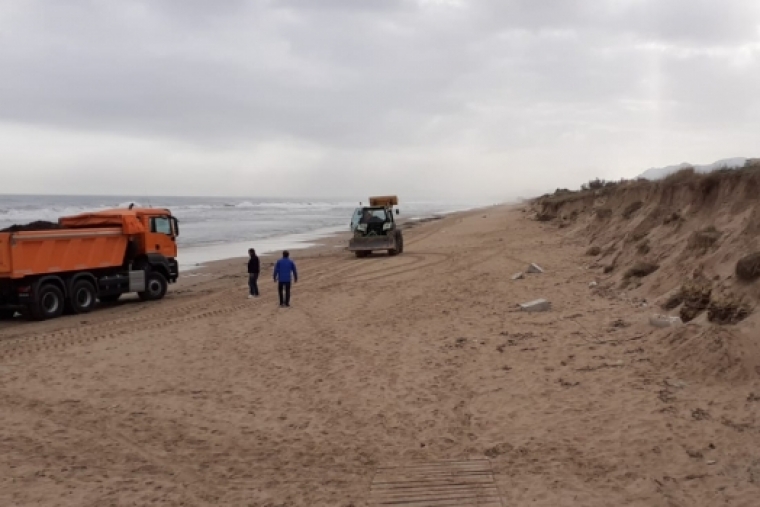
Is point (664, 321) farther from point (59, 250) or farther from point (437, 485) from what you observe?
point (59, 250)

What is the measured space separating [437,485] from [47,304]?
1393cm

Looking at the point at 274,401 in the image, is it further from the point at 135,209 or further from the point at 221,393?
the point at 135,209

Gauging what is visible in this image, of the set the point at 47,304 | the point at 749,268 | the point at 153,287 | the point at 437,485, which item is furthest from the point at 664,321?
the point at 153,287

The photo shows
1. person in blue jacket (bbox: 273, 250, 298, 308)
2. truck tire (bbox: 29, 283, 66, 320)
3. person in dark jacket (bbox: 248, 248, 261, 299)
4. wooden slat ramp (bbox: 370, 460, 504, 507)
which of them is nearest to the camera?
wooden slat ramp (bbox: 370, 460, 504, 507)

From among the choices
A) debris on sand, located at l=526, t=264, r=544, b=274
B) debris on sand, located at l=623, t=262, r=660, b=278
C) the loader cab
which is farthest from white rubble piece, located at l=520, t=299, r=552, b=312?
the loader cab

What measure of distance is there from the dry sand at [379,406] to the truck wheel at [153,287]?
490cm

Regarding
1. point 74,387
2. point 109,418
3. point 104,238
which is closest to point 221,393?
point 109,418

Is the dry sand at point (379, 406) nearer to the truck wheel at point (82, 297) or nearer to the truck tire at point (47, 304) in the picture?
the truck tire at point (47, 304)

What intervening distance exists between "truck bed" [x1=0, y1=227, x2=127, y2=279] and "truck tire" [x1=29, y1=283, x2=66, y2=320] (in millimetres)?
475

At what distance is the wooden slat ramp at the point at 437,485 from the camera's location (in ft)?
19.9

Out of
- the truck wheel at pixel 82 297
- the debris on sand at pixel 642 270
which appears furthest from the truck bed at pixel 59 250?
the debris on sand at pixel 642 270

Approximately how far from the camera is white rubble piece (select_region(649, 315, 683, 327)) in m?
10.6

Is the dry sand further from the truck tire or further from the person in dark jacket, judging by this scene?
the person in dark jacket

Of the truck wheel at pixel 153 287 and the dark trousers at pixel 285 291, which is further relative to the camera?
the truck wheel at pixel 153 287
